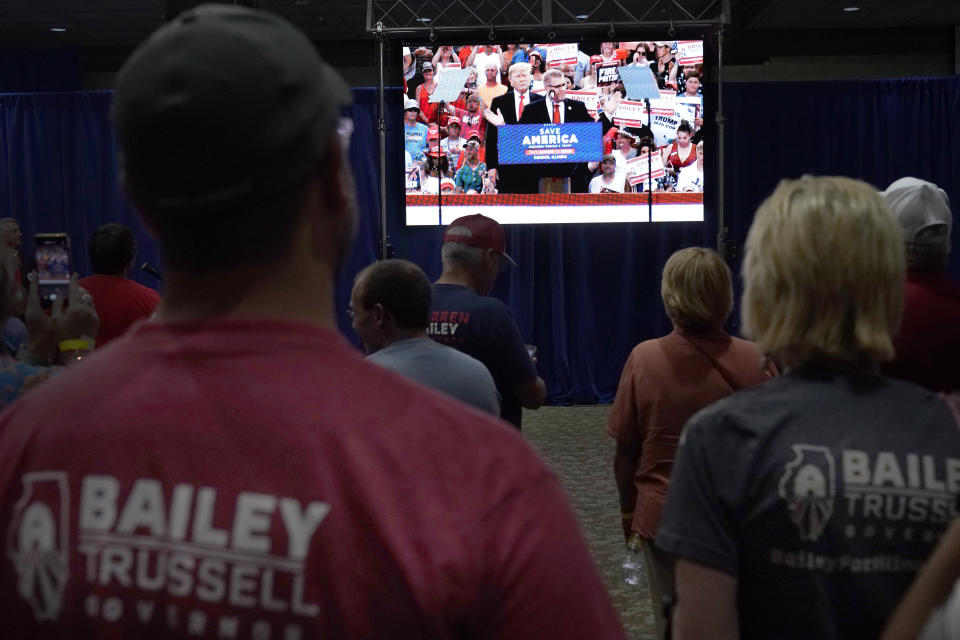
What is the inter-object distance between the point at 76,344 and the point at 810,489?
1.61 metres

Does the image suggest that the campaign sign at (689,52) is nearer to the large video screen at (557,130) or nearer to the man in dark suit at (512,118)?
the large video screen at (557,130)

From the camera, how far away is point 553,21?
10008 millimetres

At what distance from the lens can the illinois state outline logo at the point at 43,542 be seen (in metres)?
0.67

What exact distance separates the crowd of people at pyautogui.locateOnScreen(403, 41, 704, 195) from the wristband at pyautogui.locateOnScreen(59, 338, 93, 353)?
17.2ft

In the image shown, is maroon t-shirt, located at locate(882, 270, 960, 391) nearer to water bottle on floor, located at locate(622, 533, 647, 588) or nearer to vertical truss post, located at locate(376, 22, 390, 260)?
water bottle on floor, located at locate(622, 533, 647, 588)

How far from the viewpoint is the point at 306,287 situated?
70 cm

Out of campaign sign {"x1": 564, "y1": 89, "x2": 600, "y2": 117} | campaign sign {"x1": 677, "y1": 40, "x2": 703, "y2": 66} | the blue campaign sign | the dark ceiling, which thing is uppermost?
the dark ceiling

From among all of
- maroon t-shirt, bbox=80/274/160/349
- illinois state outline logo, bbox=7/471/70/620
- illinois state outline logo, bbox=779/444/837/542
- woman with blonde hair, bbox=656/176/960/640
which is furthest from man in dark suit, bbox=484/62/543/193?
illinois state outline logo, bbox=7/471/70/620

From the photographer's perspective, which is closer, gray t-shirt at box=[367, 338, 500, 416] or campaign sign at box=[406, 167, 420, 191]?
gray t-shirt at box=[367, 338, 500, 416]

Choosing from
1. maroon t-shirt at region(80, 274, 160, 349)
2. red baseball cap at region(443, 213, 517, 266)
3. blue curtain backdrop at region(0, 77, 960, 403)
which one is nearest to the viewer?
red baseball cap at region(443, 213, 517, 266)

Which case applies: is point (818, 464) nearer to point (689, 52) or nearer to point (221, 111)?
point (221, 111)

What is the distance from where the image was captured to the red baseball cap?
302cm

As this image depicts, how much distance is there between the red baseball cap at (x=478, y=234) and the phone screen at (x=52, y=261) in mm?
1655

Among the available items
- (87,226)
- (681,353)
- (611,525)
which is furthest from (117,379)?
(87,226)
